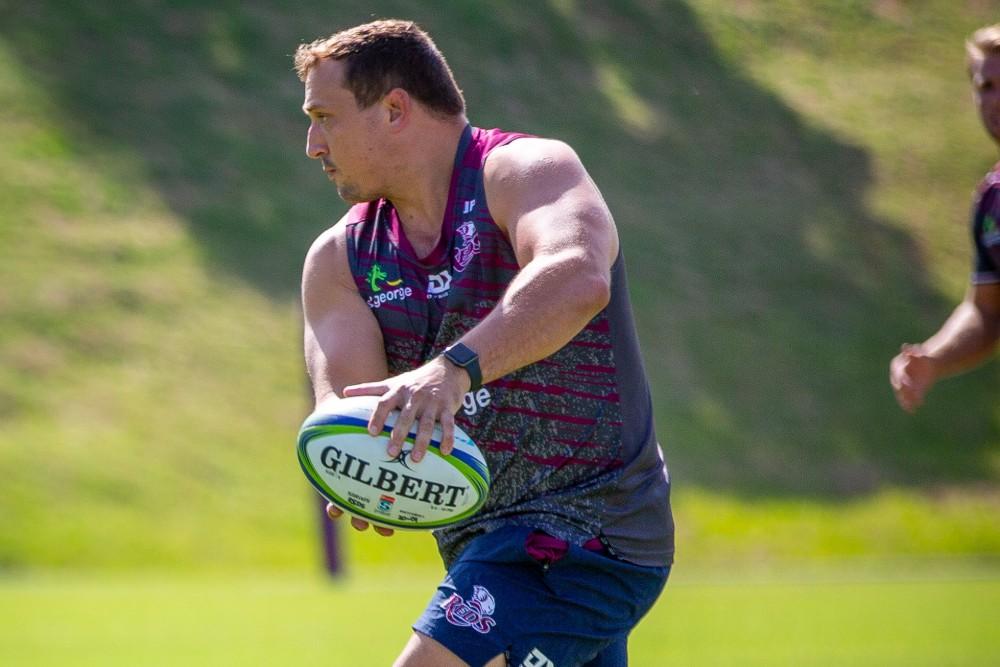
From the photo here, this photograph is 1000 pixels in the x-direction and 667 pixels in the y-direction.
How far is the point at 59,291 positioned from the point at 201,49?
4.28 metres

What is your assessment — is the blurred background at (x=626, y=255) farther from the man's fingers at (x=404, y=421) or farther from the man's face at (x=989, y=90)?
the man's fingers at (x=404, y=421)

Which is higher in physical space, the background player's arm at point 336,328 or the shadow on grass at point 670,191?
the background player's arm at point 336,328

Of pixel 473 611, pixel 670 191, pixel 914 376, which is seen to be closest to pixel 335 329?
pixel 473 611

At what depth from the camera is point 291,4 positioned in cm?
1755

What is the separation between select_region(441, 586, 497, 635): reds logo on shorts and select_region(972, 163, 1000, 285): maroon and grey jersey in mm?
2035

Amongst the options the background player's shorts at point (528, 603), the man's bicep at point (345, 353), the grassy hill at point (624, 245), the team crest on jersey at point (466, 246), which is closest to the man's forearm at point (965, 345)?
the background player's shorts at point (528, 603)

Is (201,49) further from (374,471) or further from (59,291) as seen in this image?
(374,471)

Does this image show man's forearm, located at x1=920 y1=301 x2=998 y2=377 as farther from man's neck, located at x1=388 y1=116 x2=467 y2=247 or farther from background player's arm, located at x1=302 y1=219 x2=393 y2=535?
background player's arm, located at x1=302 y1=219 x2=393 y2=535

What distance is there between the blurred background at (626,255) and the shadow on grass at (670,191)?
0.04m

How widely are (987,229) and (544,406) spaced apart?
5.60ft

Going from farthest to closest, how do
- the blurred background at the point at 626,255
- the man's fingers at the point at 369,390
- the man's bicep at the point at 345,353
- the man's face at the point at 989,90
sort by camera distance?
the blurred background at the point at 626,255, the man's face at the point at 989,90, the man's bicep at the point at 345,353, the man's fingers at the point at 369,390

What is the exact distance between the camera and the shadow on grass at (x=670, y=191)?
15680mm

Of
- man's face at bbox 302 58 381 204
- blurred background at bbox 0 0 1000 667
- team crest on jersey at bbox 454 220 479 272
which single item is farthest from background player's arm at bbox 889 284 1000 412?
blurred background at bbox 0 0 1000 667

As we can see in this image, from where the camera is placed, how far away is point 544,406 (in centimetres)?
353
